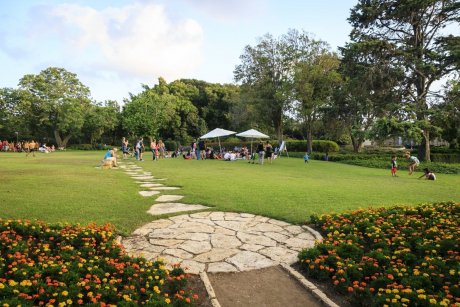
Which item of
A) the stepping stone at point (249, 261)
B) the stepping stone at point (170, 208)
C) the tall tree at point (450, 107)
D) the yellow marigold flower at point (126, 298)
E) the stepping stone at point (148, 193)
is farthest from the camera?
the tall tree at point (450, 107)

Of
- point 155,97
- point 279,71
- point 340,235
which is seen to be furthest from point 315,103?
point 340,235

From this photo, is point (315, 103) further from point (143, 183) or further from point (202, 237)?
point (202, 237)

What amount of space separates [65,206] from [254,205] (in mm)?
3852

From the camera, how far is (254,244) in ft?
15.0

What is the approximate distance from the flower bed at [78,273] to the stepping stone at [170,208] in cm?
194

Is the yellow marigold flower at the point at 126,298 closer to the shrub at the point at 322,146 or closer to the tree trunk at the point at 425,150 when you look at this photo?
the tree trunk at the point at 425,150

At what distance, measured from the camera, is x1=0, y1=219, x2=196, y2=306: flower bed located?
2.70 metres

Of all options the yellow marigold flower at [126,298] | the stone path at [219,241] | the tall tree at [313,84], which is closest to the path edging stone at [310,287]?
the stone path at [219,241]

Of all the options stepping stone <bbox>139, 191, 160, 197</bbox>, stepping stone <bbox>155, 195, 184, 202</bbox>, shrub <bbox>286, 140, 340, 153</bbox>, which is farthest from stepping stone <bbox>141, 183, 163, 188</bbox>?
shrub <bbox>286, 140, 340, 153</bbox>

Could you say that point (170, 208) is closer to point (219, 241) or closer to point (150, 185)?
point (219, 241)

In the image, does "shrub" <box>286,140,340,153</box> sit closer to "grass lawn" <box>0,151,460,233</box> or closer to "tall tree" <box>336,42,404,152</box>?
"tall tree" <box>336,42,404,152</box>

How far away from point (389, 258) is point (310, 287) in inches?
43.7

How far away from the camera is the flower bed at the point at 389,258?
2975mm

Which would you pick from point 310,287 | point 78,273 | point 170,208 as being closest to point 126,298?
point 78,273
